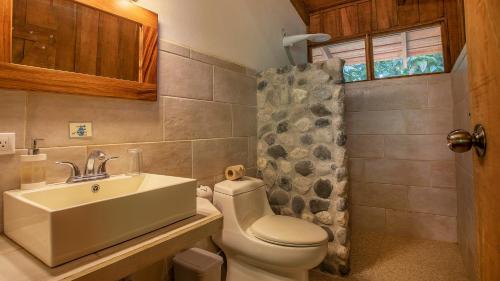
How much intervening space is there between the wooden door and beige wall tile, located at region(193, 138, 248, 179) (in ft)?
4.72

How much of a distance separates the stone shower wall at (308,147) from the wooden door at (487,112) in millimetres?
1356

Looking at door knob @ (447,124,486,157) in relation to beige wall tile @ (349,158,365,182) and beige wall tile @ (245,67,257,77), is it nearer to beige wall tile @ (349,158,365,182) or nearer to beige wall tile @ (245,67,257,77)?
beige wall tile @ (245,67,257,77)

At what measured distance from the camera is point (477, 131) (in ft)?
1.91

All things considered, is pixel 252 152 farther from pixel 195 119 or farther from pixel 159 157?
pixel 159 157

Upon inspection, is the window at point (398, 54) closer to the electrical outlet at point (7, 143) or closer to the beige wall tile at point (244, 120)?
the beige wall tile at point (244, 120)

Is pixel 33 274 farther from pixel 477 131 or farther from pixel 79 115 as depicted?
pixel 477 131

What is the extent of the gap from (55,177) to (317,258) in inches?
56.3

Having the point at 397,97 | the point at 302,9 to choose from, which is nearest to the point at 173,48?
the point at 302,9

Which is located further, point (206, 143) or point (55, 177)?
point (206, 143)

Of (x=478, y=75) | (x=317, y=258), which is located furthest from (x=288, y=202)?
(x=478, y=75)

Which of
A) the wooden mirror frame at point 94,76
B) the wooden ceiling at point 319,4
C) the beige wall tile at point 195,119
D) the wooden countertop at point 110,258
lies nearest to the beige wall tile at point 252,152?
the beige wall tile at point 195,119

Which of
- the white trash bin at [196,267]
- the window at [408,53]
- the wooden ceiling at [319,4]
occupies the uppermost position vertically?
the wooden ceiling at [319,4]

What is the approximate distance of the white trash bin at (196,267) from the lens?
1.39 meters

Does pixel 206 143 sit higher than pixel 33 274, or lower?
higher
